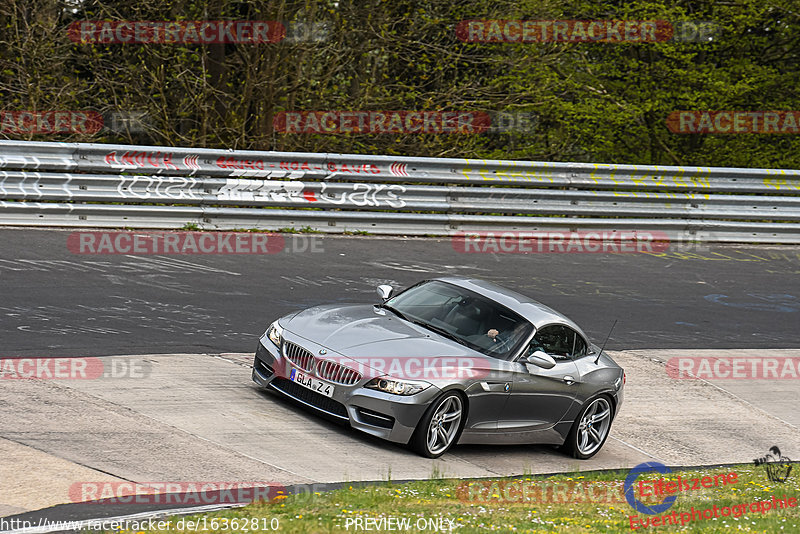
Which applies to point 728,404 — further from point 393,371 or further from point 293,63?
point 293,63

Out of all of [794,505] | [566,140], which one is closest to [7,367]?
[794,505]

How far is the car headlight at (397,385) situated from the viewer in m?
8.51

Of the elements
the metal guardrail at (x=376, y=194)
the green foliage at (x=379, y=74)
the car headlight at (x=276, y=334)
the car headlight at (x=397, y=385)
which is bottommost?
the car headlight at (x=397, y=385)

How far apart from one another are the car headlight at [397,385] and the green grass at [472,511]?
817mm

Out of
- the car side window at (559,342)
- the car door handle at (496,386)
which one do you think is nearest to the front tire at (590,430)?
the car side window at (559,342)

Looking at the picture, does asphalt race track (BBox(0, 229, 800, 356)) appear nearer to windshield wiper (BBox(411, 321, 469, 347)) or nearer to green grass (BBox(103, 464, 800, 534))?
windshield wiper (BBox(411, 321, 469, 347))

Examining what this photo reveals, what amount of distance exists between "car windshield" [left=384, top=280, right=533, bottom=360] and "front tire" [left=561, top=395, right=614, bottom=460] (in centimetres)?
108

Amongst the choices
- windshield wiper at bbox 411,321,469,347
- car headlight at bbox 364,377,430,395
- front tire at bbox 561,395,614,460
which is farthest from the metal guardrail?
car headlight at bbox 364,377,430,395

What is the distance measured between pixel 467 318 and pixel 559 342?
91 cm

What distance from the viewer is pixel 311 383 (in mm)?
8906

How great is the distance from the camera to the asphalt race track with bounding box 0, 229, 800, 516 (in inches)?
306

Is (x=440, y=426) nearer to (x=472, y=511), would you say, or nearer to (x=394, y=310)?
(x=394, y=310)

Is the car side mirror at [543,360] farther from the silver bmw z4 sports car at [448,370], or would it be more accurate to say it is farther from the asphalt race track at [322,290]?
the asphalt race track at [322,290]

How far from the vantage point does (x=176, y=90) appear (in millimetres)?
20688
